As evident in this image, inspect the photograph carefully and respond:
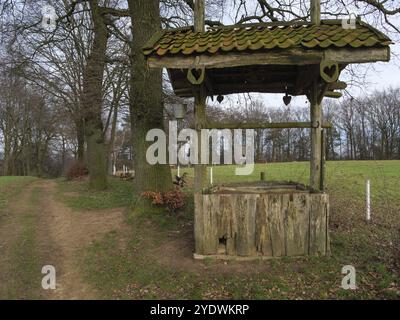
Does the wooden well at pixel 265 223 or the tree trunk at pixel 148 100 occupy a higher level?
the tree trunk at pixel 148 100

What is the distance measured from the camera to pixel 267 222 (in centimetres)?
643

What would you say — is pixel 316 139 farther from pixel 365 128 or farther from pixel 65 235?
pixel 365 128

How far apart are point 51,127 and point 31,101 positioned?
4.67 metres

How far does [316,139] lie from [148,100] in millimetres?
4938

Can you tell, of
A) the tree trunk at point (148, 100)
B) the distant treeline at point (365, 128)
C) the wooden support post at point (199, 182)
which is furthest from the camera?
the distant treeline at point (365, 128)

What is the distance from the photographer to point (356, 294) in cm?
509

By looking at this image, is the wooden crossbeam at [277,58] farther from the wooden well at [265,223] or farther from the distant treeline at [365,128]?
the distant treeline at [365,128]

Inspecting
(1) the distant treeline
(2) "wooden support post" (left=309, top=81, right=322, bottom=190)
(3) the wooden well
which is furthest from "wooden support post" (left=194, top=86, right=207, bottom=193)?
(1) the distant treeline

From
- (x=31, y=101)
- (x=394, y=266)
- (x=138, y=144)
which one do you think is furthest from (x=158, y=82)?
(x=31, y=101)

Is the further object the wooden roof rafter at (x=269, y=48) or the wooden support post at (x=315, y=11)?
the wooden support post at (x=315, y=11)

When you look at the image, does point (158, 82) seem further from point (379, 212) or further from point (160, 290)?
point (379, 212)

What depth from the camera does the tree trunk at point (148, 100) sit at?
33.2 ft

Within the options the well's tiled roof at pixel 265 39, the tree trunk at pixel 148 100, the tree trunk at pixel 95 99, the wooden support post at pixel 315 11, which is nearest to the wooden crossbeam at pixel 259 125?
the well's tiled roof at pixel 265 39

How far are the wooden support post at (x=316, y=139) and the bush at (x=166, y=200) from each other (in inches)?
161
